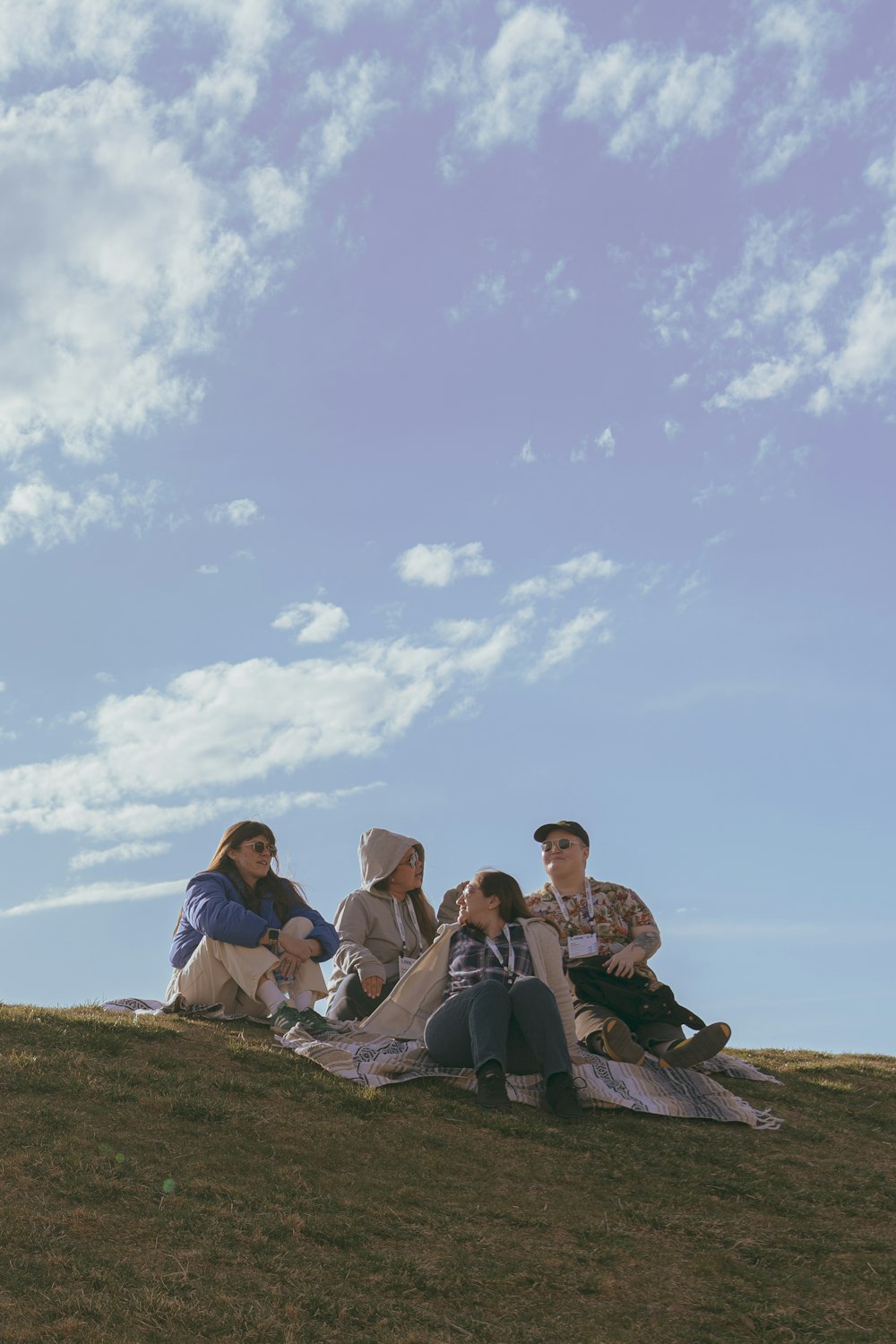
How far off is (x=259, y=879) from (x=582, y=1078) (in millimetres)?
3236

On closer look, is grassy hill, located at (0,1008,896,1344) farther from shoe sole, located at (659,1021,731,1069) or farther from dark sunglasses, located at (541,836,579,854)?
Answer: dark sunglasses, located at (541,836,579,854)

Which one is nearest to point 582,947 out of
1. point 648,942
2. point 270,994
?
point 648,942

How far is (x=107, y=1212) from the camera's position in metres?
A: 6.38

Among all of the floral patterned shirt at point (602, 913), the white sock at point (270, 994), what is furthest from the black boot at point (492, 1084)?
the white sock at point (270, 994)

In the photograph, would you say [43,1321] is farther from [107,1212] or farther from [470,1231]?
[470,1231]

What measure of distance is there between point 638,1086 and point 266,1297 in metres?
4.32

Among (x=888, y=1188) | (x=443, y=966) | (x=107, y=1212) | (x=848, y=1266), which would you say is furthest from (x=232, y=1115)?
(x=888, y=1188)

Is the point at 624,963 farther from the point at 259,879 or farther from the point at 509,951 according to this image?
the point at 259,879

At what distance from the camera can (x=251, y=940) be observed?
391 inches

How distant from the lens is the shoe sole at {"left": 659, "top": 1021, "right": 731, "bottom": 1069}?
947 centimetres

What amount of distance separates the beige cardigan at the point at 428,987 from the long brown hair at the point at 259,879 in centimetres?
143

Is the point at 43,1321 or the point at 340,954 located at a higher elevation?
the point at 340,954

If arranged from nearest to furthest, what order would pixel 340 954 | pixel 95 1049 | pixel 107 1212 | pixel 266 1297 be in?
pixel 266 1297
pixel 107 1212
pixel 95 1049
pixel 340 954

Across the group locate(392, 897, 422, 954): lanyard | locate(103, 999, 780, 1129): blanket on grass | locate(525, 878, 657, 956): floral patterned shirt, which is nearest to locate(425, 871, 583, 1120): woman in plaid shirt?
locate(103, 999, 780, 1129): blanket on grass
